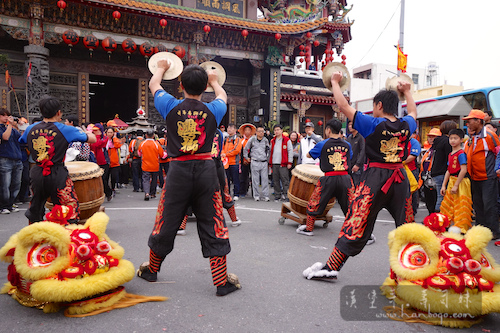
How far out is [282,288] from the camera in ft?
10.6

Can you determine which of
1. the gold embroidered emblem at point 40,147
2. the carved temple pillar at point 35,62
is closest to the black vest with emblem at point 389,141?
the gold embroidered emblem at point 40,147

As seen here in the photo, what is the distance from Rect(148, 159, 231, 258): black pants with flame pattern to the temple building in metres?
9.98

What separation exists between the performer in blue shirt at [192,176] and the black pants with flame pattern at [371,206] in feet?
3.53

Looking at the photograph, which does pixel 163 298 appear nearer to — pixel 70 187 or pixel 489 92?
pixel 70 187

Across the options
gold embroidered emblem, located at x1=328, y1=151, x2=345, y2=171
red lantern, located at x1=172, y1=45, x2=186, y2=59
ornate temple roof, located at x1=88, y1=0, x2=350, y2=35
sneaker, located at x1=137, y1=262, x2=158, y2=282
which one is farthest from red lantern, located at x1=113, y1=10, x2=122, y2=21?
sneaker, located at x1=137, y1=262, x2=158, y2=282

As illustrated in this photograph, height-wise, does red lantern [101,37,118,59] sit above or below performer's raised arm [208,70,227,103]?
above

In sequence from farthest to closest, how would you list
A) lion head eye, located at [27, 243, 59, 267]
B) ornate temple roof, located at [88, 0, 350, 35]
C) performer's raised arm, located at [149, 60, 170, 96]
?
ornate temple roof, located at [88, 0, 350, 35]
performer's raised arm, located at [149, 60, 170, 96]
lion head eye, located at [27, 243, 59, 267]

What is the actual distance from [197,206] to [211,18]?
11.8m

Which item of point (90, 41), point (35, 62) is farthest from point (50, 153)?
point (90, 41)

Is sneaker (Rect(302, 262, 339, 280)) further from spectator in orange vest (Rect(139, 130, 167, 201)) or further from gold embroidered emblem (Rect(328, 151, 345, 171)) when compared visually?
spectator in orange vest (Rect(139, 130, 167, 201))

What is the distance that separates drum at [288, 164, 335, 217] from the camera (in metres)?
5.65

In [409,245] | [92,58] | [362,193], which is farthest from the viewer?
[92,58]

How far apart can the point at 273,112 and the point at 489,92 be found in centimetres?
776

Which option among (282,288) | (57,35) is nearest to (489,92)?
(282,288)
